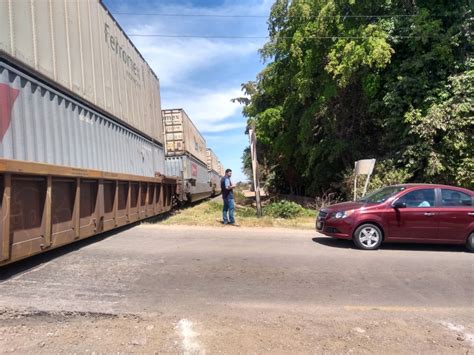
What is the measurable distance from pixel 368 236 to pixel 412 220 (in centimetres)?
99

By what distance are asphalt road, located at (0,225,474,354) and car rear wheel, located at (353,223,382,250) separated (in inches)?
20.5

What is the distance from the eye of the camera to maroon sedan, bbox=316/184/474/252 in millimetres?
8203

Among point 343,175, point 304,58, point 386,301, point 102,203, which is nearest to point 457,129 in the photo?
point 343,175

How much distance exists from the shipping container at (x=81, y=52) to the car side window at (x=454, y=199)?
25.9ft

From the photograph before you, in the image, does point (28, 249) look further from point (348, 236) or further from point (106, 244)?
point (348, 236)

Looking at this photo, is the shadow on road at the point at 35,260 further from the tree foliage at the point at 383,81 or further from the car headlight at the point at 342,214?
the tree foliage at the point at 383,81

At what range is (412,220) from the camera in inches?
322

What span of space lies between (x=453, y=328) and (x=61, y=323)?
422cm

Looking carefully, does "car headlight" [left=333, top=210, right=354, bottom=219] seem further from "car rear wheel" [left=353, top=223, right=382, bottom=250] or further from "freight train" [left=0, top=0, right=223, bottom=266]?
"freight train" [left=0, top=0, right=223, bottom=266]

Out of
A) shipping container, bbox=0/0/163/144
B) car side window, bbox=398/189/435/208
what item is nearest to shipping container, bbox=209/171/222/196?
shipping container, bbox=0/0/163/144

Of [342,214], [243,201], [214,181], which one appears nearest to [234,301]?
[342,214]

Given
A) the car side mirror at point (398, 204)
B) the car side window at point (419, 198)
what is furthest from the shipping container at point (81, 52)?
the car side window at point (419, 198)

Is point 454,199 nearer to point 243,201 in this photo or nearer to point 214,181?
point 243,201

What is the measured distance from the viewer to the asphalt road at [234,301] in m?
3.74
